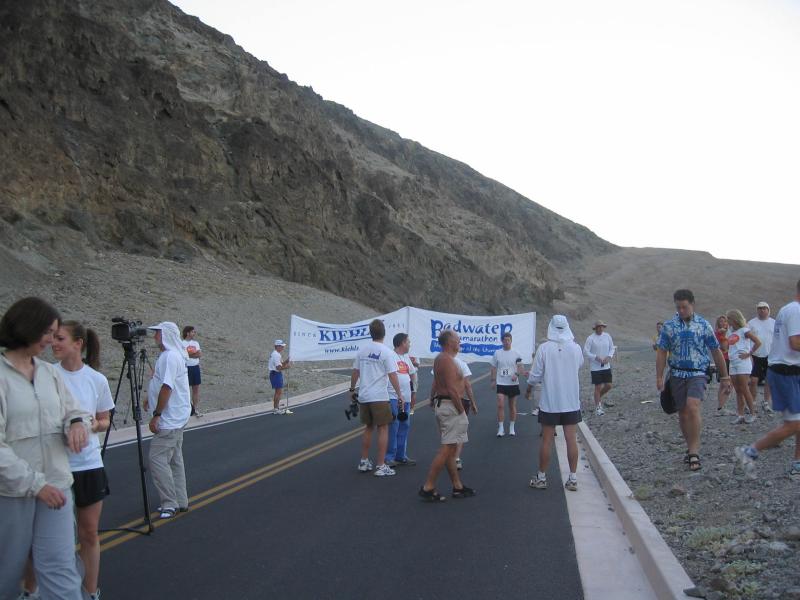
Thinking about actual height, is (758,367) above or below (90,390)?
below

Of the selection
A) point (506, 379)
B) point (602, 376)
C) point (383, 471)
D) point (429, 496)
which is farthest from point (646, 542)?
point (602, 376)

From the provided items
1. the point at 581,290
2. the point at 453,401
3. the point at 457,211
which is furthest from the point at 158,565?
the point at 581,290

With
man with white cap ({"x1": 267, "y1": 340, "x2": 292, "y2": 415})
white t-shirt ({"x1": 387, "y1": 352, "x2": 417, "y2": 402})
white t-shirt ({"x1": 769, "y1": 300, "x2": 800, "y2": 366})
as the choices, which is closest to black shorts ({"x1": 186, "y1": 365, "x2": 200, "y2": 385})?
man with white cap ({"x1": 267, "y1": 340, "x2": 292, "y2": 415})

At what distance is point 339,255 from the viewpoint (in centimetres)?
6075

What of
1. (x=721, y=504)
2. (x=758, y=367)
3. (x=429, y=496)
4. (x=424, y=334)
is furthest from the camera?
(x=424, y=334)

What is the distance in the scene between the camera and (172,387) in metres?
7.55

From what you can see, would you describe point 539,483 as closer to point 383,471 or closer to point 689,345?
point 383,471

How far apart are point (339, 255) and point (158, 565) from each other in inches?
2171

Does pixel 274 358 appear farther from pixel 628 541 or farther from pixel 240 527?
pixel 628 541

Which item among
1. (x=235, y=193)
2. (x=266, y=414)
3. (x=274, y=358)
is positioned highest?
(x=235, y=193)

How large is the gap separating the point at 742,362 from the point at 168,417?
8.98 meters

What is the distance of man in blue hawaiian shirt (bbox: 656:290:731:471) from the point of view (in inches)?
328

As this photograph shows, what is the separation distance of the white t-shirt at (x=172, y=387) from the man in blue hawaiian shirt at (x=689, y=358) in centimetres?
495

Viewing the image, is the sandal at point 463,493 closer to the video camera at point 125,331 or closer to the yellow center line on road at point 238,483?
the yellow center line on road at point 238,483
